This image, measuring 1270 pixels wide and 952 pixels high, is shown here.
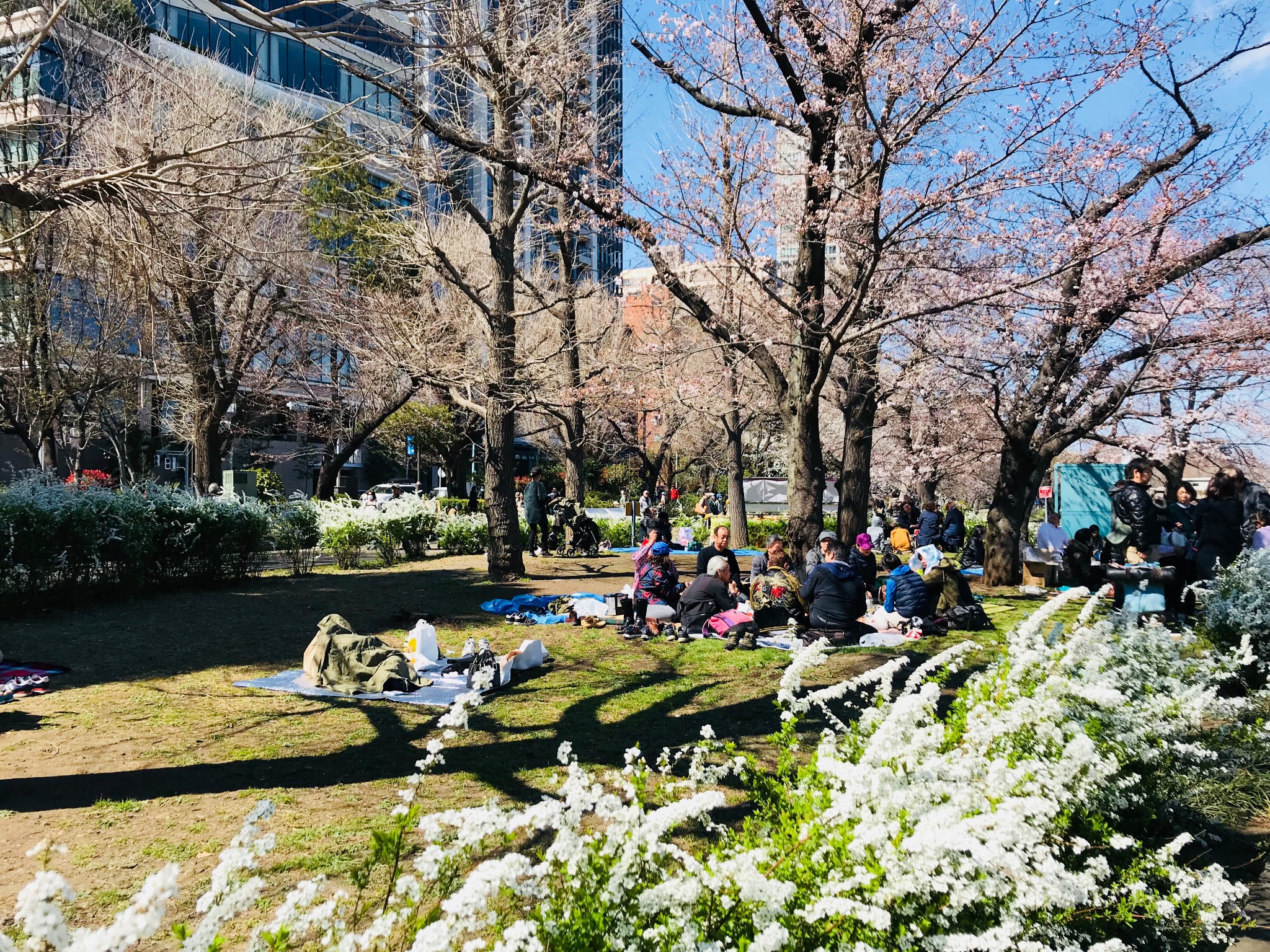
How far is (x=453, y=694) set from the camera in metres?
7.00

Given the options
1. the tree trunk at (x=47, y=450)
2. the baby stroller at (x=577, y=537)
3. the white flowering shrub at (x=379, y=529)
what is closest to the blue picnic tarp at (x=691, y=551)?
the baby stroller at (x=577, y=537)

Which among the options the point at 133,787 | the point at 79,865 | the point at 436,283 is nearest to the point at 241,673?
the point at 133,787

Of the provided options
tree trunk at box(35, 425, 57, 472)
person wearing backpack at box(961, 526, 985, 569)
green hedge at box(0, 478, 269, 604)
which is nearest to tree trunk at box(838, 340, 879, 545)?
person wearing backpack at box(961, 526, 985, 569)

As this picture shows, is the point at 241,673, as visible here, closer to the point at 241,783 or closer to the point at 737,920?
the point at 241,783

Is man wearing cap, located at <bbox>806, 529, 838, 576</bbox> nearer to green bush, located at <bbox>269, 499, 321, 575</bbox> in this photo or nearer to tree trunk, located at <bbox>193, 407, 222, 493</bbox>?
green bush, located at <bbox>269, 499, 321, 575</bbox>

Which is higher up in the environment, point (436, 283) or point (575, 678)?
point (436, 283)

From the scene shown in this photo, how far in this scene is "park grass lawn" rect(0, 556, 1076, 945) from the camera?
407 cm

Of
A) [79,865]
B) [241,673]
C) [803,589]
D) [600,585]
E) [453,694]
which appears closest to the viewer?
[79,865]

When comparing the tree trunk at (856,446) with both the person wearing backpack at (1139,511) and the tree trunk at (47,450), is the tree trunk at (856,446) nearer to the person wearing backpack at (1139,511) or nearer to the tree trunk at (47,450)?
the person wearing backpack at (1139,511)

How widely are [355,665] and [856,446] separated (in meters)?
10.2

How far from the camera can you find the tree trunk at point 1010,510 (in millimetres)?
13266

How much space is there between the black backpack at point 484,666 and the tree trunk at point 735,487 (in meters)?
15.4

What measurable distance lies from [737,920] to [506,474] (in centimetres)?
1237

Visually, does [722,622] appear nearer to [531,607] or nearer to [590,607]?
[590,607]
